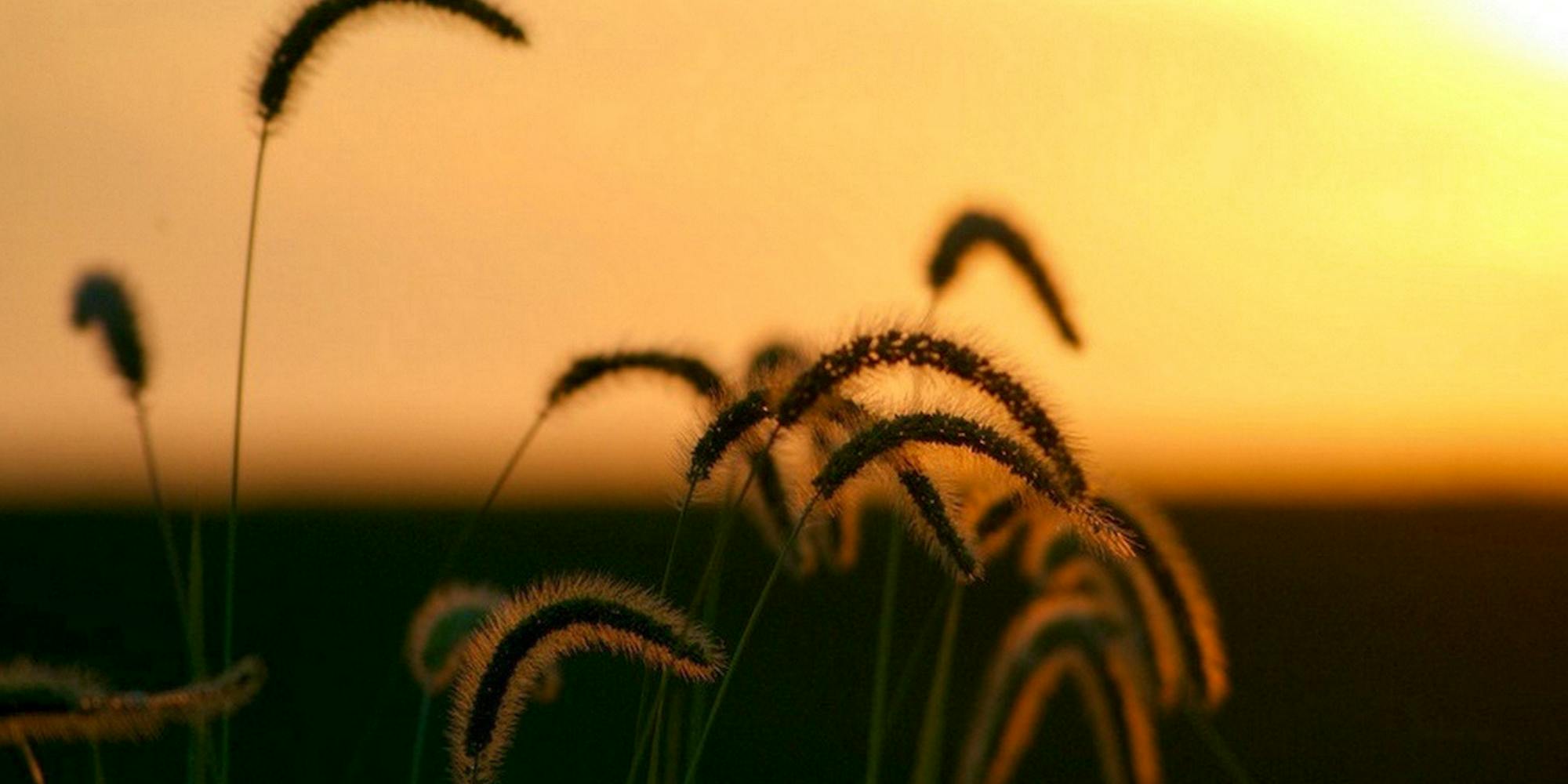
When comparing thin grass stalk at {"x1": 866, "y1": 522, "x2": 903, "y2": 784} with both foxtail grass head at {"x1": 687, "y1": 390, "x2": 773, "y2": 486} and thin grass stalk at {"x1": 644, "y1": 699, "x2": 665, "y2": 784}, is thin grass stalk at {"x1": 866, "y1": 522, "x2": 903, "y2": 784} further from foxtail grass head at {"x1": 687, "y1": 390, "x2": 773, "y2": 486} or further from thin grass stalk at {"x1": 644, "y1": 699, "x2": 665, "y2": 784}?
foxtail grass head at {"x1": 687, "y1": 390, "x2": 773, "y2": 486}

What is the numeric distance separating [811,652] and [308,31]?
2581cm

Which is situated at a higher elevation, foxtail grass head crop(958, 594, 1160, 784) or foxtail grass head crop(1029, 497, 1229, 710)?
foxtail grass head crop(1029, 497, 1229, 710)

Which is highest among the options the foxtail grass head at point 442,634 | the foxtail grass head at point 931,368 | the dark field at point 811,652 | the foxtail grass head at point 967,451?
the foxtail grass head at point 931,368

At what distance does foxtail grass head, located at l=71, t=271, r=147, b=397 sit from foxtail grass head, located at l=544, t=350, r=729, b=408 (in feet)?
Result: 2.90

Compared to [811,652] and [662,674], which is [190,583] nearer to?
[662,674]

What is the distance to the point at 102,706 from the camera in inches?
149

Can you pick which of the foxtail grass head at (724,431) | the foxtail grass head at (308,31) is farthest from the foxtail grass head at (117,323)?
the foxtail grass head at (724,431)

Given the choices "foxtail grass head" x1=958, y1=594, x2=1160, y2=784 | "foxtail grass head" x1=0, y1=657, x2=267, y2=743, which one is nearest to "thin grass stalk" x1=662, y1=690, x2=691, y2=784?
"foxtail grass head" x1=958, y1=594, x2=1160, y2=784

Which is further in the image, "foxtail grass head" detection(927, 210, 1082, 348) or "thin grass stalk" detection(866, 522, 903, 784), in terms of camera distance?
"foxtail grass head" detection(927, 210, 1082, 348)

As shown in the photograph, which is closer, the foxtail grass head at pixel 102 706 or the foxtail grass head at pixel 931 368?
the foxtail grass head at pixel 102 706

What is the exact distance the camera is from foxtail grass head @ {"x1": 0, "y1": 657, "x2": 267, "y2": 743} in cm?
372

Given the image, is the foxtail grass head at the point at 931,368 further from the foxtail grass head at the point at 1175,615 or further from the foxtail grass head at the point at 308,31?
the foxtail grass head at the point at 308,31

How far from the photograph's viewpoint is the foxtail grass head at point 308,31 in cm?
524

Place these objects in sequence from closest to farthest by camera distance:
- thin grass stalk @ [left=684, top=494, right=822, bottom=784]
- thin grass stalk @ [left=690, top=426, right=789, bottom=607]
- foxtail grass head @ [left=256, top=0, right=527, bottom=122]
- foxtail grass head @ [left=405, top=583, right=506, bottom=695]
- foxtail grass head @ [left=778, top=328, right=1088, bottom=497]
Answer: foxtail grass head @ [left=778, top=328, right=1088, bottom=497] < thin grass stalk @ [left=684, top=494, right=822, bottom=784] < thin grass stalk @ [left=690, top=426, right=789, bottom=607] < foxtail grass head @ [left=256, top=0, right=527, bottom=122] < foxtail grass head @ [left=405, top=583, right=506, bottom=695]
